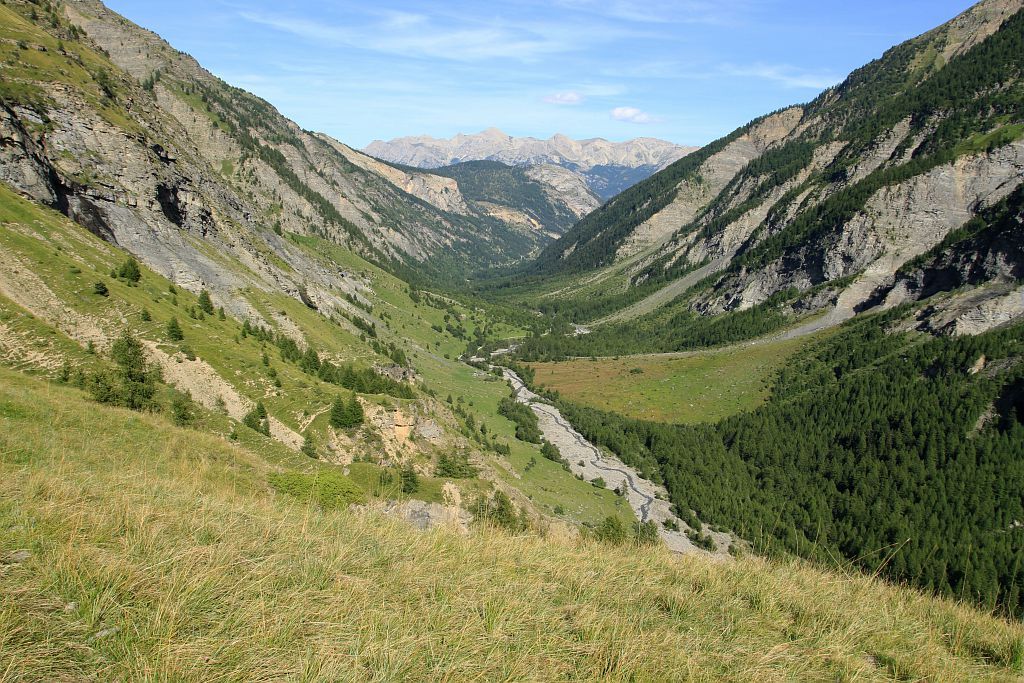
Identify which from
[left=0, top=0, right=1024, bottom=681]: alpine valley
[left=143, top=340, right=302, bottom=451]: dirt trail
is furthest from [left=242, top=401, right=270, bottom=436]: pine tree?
[left=143, top=340, right=302, bottom=451]: dirt trail

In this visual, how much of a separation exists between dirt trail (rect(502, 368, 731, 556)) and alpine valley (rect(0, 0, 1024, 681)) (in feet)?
2.33

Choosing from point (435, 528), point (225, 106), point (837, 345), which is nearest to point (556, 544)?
point (435, 528)

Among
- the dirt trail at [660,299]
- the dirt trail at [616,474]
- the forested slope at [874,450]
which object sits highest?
the dirt trail at [660,299]

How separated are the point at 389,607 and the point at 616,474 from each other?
70.4m

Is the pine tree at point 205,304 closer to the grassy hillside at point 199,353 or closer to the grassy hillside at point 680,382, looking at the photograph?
the grassy hillside at point 199,353

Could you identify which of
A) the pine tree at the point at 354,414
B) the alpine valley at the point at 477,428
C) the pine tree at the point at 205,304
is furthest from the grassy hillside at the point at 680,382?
the pine tree at the point at 205,304

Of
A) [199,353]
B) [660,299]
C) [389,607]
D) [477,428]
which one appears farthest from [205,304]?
[660,299]

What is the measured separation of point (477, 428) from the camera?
73188 mm

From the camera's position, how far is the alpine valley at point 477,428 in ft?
18.5

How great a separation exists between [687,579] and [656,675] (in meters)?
3.60

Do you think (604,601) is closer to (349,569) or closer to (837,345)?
(349,569)

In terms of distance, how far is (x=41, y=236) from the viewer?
39.9 m

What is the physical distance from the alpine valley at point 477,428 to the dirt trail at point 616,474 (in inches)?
27.9

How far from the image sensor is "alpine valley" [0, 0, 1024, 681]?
5.64 meters
